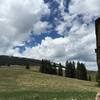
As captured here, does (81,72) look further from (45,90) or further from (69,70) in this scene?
(45,90)

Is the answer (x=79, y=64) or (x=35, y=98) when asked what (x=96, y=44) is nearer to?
(x=35, y=98)

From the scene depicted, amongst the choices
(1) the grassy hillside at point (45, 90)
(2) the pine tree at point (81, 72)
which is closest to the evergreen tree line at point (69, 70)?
(2) the pine tree at point (81, 72)

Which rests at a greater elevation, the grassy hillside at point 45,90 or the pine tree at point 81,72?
the pine tree at point 81,72

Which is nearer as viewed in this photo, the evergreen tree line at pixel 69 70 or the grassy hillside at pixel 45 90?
the grassy hillside at pixel 45 90

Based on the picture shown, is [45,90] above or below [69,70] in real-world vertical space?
below

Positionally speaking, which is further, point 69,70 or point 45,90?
point 69,70

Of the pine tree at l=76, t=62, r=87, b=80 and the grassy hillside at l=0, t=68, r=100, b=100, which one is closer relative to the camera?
the grassy hillside at l=0, t=68, r=100, b=100

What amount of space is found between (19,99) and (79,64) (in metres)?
163

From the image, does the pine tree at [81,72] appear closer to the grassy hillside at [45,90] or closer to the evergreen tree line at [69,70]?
the evergreen tree line at [69,70]

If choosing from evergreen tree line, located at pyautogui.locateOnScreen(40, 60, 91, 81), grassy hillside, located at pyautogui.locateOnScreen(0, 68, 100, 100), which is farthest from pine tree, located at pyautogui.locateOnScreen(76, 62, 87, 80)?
grassy hillside, located at pyautogui.locateOnScreen(0, 68, 100, 100)

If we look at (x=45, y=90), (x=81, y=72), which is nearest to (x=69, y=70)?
(x=81, y=72)

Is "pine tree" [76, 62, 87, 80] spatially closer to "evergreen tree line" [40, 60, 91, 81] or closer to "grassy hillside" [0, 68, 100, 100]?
"evergreen tree line" [40, 60, 91, 81]

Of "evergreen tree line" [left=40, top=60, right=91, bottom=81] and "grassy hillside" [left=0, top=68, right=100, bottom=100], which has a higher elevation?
"evergreen tree line" [left=40, top=60, right=91, bottom=81]

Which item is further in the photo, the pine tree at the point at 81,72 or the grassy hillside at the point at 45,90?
the pine tree at the point at 81,72
